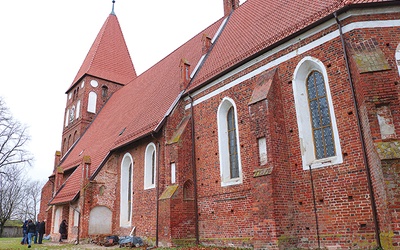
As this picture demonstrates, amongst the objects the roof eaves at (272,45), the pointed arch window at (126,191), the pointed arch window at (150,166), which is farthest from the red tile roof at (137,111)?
the roof eaves at (272,45)

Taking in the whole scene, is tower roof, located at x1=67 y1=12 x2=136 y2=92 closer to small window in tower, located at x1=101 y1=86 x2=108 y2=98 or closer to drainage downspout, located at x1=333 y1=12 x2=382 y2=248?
small window in tower, located at x1=101 y1=86 x2=108 y2=98

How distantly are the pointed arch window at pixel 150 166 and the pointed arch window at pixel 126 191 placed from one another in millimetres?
1404

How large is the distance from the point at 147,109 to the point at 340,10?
979 centimetres

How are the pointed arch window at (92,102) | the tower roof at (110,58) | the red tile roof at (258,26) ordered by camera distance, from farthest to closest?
1. the tower roof at (110,58)
2. the pointed arch window at (92,102)
3. the red tile roof at (258,26)

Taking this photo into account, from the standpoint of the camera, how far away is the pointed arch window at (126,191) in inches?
591

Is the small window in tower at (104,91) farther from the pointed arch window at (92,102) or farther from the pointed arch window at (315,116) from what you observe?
the pointed arch window at (315,116)

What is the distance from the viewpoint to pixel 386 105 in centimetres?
717

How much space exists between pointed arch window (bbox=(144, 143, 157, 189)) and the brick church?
1.7 inches

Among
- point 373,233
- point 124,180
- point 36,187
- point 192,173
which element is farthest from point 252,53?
point 36,187

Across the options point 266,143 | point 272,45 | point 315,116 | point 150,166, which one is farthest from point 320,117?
point 150,166

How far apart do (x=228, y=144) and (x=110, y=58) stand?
19.0 m

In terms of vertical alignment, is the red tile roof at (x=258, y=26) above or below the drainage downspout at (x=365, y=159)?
above

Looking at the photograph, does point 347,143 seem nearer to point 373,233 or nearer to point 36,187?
point 373,233

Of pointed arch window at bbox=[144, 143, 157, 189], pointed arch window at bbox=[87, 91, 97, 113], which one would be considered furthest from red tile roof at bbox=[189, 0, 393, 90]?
pointed arch window at bbox=[87, 91, 97, 113]
